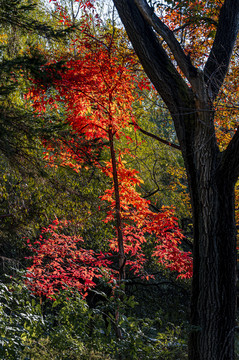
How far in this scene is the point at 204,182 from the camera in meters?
3.28

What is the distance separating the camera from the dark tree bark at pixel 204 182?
3080mm

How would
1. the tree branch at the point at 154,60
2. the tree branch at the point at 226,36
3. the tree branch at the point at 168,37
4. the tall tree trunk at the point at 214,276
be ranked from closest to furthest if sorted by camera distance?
the tall tree trunk at the point at 214,276, the tree branch at the point at 168,37, the tree branch at the point at 154,60, the tree branch at the point at 226,36

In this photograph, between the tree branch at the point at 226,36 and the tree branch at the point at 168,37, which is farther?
the tree branch at the point at 226,36

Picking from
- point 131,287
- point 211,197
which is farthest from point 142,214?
point 131,287

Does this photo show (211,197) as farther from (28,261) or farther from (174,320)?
(174,320)

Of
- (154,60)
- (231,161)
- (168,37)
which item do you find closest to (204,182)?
(231,161)

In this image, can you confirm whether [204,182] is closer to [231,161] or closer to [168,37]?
[231,161]

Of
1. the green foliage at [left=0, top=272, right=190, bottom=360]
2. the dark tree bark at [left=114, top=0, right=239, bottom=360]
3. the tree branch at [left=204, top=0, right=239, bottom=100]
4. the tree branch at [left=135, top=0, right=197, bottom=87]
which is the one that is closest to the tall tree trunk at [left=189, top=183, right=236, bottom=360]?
the dark tree bark at [left=114, top=0, right=239, bottom=360]

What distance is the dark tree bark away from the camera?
3.08 meters

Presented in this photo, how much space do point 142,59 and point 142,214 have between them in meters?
2.46

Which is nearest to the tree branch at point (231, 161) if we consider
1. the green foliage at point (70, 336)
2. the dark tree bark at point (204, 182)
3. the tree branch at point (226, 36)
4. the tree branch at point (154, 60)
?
the dark tree bark at point (204, 182)

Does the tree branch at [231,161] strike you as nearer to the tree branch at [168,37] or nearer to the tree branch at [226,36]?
the tree branch at [168,37]

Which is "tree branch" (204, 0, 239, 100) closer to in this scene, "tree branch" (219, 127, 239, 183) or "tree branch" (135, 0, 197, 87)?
"tree branch" (135, 0, 197, 87)

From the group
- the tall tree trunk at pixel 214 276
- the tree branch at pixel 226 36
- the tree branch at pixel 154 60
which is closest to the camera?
the tall tree trunk at pixel 214 276
